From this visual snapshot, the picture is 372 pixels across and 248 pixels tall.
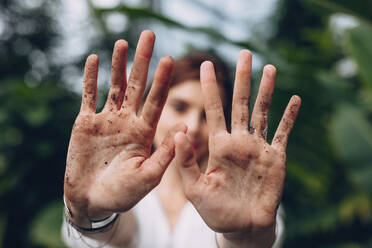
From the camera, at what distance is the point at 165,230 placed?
0.68 metres

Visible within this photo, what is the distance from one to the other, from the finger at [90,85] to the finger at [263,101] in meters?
0.27

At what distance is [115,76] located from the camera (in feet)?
1.57

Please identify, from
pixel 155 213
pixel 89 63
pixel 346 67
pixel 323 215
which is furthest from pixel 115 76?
pixel 346 67

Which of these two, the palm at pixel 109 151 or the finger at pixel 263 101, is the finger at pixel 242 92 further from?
the palm at pixel 109 151

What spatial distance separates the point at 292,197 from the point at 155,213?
3.62 feet

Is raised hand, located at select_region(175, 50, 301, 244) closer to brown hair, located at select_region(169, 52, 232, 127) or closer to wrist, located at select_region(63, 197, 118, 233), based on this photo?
wrist, located at select_region(63, 197, 118, 233)

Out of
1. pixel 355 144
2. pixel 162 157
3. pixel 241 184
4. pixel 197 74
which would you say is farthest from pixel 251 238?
pixel 355 144

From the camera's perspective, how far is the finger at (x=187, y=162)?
0.43 metres

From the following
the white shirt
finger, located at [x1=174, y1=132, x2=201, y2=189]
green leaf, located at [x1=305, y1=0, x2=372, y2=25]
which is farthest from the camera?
green leaf, located at [x1=305, y1=0, x2=372, y2=25]

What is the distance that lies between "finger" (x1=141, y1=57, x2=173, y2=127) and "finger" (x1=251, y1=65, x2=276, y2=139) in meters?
0.15

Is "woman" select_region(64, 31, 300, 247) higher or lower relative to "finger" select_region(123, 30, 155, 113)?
lower

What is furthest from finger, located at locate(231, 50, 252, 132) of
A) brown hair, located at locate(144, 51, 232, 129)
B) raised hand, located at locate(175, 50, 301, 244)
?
brown hair, located at locate(144, 51, 232, 129)

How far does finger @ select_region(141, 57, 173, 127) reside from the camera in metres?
0.46

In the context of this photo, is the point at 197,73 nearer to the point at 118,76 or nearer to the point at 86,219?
the point at 118,76
